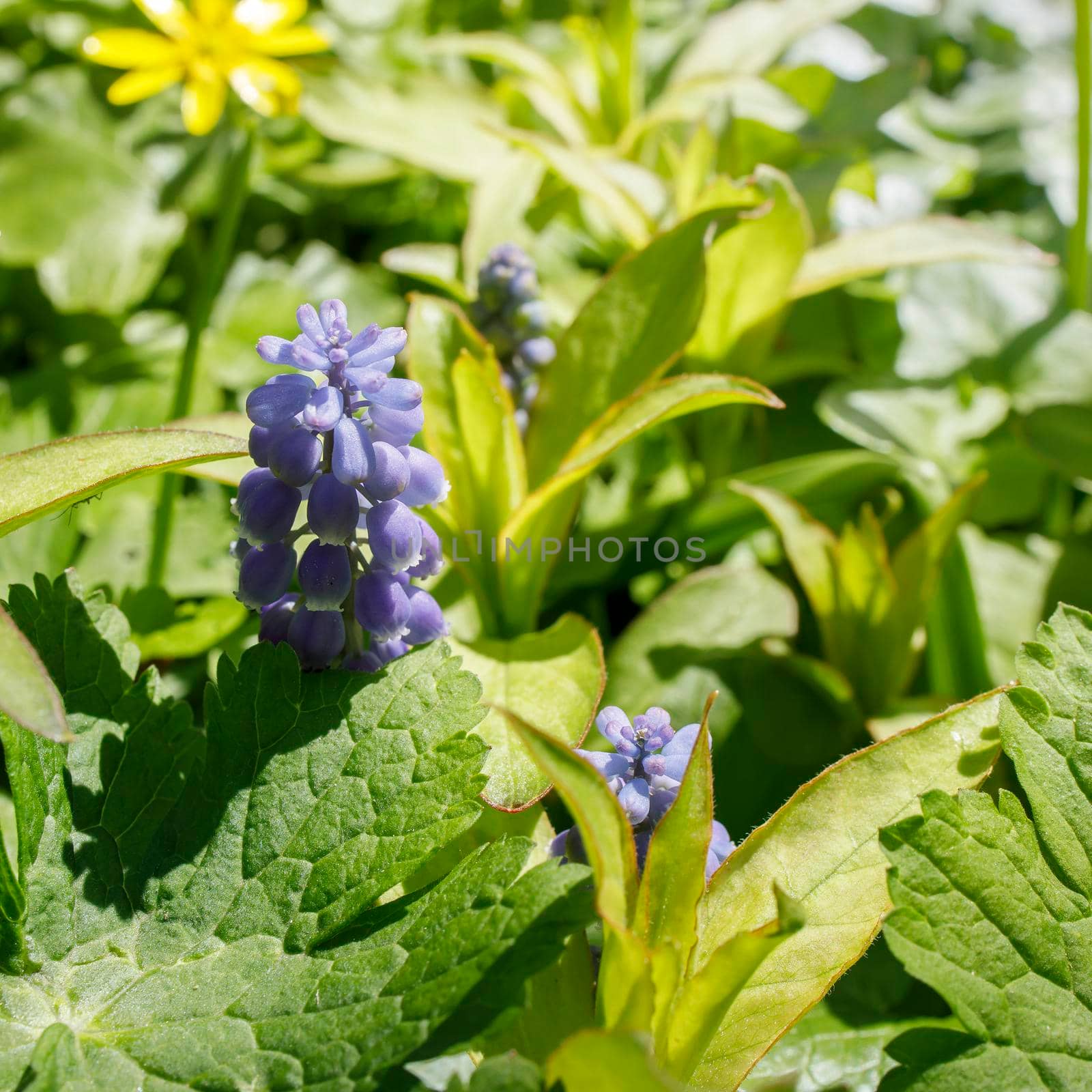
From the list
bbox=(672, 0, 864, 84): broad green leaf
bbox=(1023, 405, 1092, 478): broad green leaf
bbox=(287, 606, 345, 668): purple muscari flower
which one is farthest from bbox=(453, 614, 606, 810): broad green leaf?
bbox=(672, 0, 864, 84): broad green leaf

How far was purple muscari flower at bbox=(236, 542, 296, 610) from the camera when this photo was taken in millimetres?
1049

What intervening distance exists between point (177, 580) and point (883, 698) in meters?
1.02

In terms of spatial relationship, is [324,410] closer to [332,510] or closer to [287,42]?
[332,510]

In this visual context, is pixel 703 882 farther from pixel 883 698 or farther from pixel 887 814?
pixel 883 698

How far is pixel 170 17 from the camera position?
201cm

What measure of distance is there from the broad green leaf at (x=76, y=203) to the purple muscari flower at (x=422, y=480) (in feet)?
4.23

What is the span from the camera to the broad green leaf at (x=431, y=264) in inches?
67.6

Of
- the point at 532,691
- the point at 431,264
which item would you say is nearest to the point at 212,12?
the point at 431,264

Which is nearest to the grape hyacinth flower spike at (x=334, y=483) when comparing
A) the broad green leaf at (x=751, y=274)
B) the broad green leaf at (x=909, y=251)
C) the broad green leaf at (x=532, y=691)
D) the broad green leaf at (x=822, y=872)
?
the broad green leaf at (x=532, y=691)

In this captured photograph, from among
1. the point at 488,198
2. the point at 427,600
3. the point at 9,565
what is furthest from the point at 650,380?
the point at 9,565

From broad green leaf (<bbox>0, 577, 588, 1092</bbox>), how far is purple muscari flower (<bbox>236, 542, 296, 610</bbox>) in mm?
52

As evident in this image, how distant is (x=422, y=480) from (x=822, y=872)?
52 cm

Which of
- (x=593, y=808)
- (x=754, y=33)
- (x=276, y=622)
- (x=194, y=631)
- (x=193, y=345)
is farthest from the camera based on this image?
(x=754, y=33)

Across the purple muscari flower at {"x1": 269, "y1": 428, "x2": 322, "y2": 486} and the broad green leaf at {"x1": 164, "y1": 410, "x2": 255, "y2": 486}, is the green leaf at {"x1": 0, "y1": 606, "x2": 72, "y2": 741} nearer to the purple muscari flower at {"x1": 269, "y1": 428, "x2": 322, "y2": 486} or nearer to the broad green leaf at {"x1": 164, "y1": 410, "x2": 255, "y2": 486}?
the purple muscari flower at {"x1": 269, "y1": 428, "x2": 322, "y2": 486}
